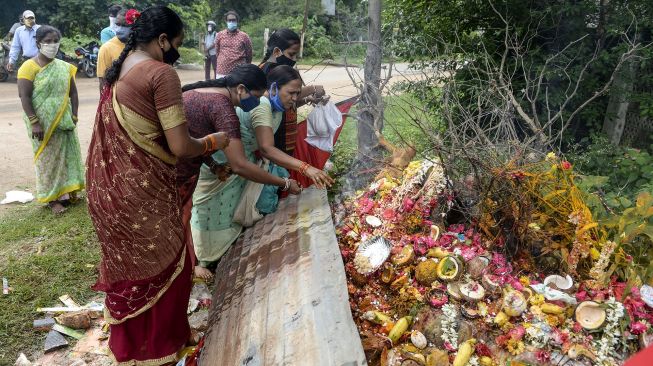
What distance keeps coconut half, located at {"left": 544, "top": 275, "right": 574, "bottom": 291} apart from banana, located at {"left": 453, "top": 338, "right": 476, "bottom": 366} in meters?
0.60

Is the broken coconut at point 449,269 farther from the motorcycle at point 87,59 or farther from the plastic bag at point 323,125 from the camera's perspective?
the motorcycle at point 87,59

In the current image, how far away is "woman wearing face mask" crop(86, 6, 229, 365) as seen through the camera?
2.59m

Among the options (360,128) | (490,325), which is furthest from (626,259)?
(360,128)

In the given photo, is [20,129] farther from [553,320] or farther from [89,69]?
[553,320]

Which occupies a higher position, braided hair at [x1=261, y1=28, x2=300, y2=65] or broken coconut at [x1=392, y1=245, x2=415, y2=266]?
braided hair at [x1=261, y1=28, x2=300, y2=65]

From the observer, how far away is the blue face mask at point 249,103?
3501 millimetres

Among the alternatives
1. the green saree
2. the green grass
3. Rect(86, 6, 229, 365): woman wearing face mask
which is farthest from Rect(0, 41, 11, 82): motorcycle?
Rect(86, 6, 229, 365): woman wearing face mask

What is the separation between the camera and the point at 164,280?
2.95 m

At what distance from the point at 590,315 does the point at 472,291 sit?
1.91 feet

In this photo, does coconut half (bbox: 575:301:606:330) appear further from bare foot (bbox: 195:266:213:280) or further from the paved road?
the paved road

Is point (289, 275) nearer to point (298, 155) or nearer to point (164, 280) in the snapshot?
point (164, 280)

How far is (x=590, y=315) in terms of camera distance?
2.67 m

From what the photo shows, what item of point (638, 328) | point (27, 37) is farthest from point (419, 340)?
point (27, 37)

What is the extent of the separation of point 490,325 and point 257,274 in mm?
1351
